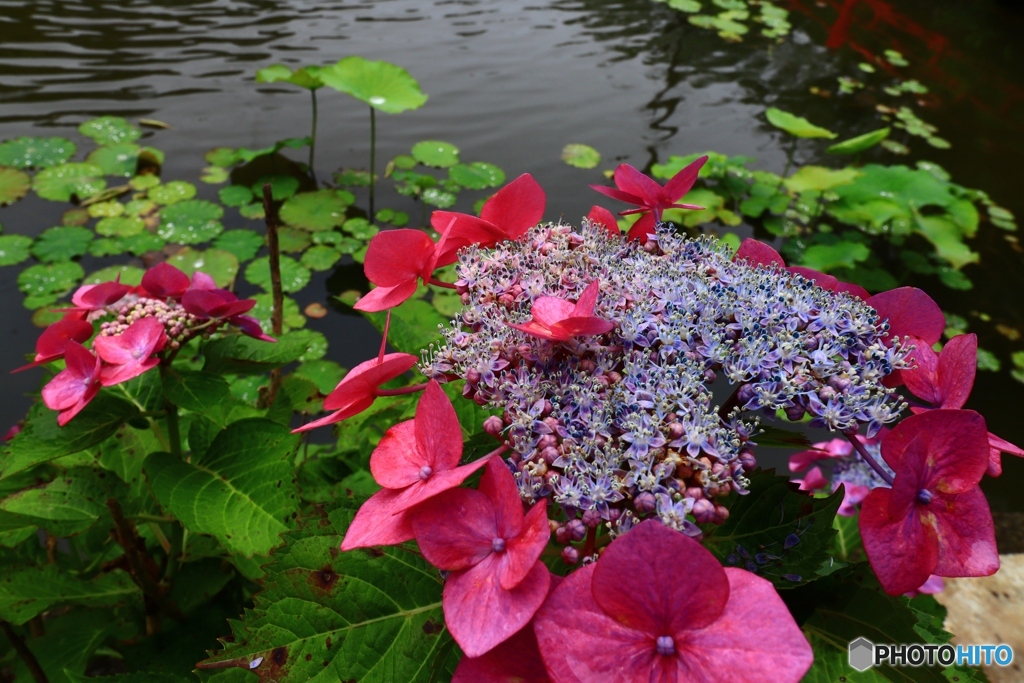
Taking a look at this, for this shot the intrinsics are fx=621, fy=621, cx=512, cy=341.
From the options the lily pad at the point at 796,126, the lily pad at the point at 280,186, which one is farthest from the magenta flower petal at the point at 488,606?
the lily pad at the point at 796,126

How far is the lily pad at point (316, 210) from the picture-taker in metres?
3.00

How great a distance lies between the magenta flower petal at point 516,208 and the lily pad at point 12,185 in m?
3.15

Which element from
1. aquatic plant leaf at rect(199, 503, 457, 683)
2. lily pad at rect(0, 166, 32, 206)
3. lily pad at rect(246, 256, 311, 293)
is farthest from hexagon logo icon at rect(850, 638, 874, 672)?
lily pad at rect(0, 166, 32, 206)

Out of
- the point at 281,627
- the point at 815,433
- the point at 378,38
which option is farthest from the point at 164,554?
the point at 378,38

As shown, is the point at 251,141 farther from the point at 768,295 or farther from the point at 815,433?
the point at 768,295

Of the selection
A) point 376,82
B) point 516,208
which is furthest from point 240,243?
point 516,208

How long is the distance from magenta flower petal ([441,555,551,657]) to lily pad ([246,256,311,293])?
239 cm

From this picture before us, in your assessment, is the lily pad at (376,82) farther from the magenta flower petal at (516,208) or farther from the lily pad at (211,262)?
the magenta flower petal at (516,208)

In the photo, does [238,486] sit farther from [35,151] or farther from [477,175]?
[35,151]

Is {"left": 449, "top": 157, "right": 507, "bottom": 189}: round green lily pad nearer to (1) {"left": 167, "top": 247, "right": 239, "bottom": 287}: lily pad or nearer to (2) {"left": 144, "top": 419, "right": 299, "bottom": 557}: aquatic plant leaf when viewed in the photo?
(1) {"left": 167, "top": 247, "right": 239, "bottom": 287}: lily pad

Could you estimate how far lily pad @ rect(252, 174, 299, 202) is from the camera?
10.1ft

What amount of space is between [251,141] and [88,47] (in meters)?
1.46

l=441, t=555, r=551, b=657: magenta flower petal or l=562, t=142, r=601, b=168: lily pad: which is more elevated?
l=441, t=555, r=551, b=657: magenta flower petal

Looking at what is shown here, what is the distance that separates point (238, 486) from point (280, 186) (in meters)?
2.44
